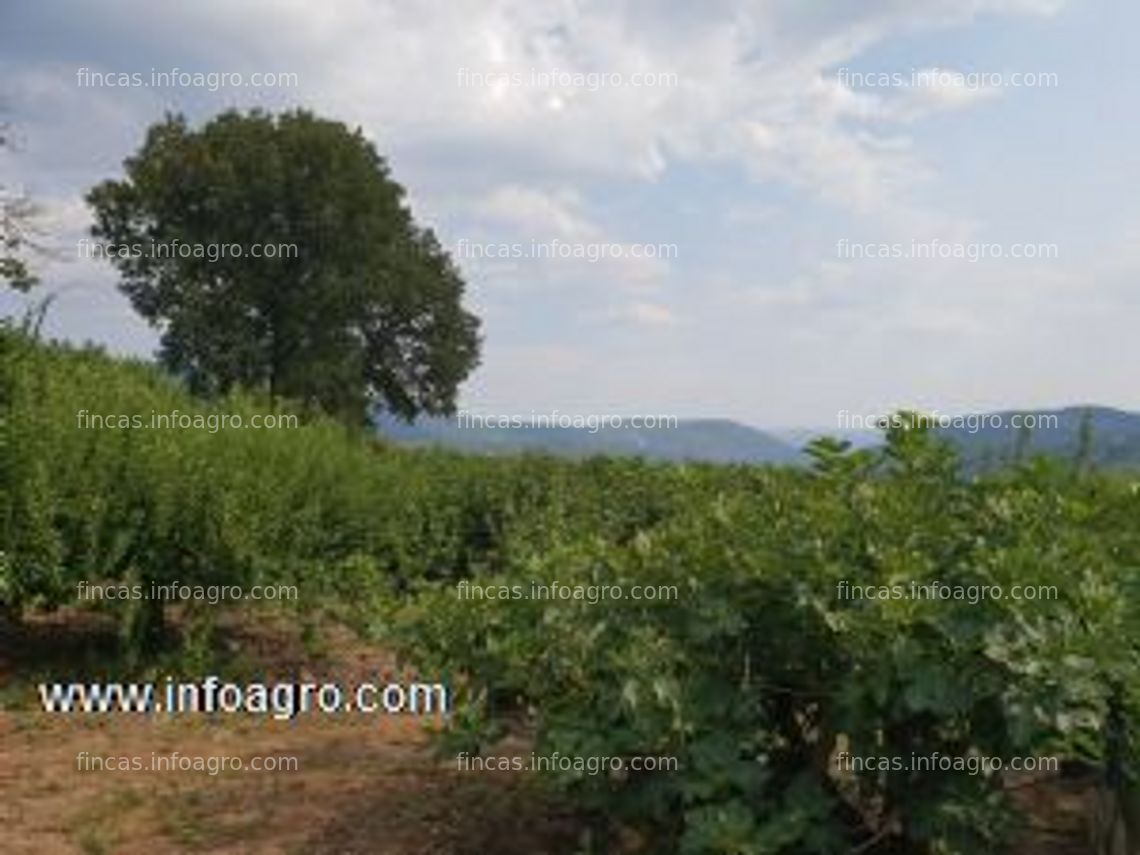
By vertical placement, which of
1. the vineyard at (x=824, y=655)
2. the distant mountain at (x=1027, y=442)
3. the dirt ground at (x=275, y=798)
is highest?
the distant mountain at (x=1027, y=442)

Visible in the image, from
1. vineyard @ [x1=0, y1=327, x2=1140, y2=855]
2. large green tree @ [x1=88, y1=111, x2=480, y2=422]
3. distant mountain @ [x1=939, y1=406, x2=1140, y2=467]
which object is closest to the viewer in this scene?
vineyard @ [x1=0, y1=327, x2=1140, y2=855]

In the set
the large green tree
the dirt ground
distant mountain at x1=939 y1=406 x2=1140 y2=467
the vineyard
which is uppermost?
the large green tree

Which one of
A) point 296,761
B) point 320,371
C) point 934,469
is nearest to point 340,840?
point 296,761

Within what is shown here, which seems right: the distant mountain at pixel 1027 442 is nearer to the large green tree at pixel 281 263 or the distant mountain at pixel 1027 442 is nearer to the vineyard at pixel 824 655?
the vineyard at pixel 824 655

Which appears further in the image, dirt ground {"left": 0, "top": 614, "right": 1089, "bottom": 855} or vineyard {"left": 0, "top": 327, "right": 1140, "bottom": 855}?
dirt ground {"left": 0, "top": 614, "right": 1089, "bottom": 855}

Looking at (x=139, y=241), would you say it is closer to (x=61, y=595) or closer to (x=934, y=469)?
(x=61, y=595)

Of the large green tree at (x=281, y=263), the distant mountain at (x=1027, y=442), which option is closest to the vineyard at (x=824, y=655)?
the distant mountain at (x=1027, y=442)

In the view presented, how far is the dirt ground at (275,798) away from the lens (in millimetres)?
6152

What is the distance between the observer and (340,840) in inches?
243

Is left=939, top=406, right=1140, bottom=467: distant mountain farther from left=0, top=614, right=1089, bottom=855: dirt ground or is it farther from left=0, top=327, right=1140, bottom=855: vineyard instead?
left=0, top=614, right=1089, bottom=855: dirt ground

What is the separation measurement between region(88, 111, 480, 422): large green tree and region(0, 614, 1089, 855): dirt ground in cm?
3386

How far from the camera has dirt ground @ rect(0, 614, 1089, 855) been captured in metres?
6.15

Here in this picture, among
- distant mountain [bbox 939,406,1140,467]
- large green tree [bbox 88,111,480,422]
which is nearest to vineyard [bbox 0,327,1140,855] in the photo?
distant mountain [bbox 939,406,1140,467]

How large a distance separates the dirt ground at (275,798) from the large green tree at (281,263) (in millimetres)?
33862
